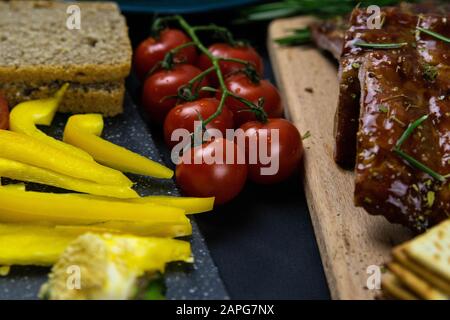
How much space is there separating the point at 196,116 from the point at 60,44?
1.18 metres

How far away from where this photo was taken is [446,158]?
11.6ft

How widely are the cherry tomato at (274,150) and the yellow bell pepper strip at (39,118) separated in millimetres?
886

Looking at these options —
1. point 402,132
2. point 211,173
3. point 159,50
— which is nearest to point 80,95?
point 159,50

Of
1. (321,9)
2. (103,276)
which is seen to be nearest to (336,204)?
(103,276)

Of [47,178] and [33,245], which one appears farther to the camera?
[47,178]

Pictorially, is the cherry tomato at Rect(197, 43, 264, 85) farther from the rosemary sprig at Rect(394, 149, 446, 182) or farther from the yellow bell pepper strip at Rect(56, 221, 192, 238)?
the rosemary sprig at Rect(394, 149, 446, 182)

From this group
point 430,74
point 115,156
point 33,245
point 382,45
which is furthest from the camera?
point 115,156

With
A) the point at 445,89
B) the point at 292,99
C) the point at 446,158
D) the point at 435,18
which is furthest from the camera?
→ the point at 292,99

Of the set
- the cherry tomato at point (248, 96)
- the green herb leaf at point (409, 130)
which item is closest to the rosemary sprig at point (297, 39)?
the cherry tomato at point (248, 96)

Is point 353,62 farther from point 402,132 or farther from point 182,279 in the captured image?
point 182,279

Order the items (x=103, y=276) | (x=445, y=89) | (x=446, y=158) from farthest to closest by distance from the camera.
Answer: (x=445, y=89), (x=446, y=158), (x=103, y=276)

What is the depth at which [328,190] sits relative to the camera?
4.08 m

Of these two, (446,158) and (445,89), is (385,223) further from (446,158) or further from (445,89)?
(445,89)

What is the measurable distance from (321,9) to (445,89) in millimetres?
2324
